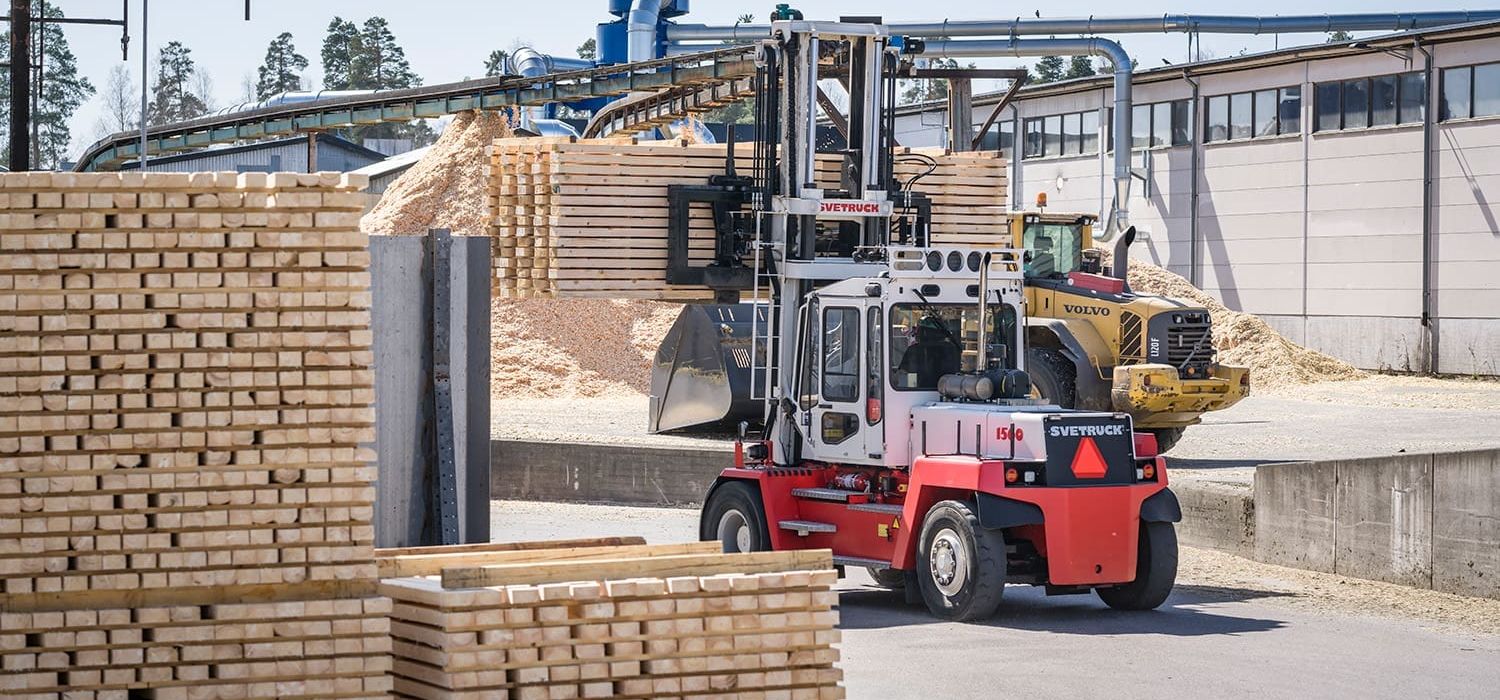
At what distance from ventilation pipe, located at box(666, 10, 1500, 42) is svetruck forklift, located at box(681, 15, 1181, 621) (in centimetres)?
2973

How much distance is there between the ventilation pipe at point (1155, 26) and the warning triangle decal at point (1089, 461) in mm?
31667

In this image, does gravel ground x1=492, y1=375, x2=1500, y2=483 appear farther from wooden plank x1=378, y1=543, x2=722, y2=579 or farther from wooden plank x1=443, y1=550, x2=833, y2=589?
wooden plank x1=443, y1=550, x2=833, y2=589

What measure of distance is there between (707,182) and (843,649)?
14.9ft

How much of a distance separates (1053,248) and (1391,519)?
9508mm

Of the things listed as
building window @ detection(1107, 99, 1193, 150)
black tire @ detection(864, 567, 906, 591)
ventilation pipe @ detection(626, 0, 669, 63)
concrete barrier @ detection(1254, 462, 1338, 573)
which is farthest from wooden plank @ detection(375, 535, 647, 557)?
building window @ detection(1107, 99, 1193, 150)

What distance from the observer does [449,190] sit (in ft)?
112

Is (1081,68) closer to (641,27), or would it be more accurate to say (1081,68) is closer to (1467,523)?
(641,27)

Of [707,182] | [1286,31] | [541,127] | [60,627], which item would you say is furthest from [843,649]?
[1286,31]

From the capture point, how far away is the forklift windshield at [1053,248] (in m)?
22.4

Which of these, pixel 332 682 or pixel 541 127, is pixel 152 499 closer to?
pixel 332 682

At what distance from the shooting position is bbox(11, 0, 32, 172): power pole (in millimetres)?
15586

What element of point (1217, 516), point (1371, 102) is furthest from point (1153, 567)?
point (1371, 102)

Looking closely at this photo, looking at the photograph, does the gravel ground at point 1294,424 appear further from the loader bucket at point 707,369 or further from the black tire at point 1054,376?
the black tire at point 1054,376

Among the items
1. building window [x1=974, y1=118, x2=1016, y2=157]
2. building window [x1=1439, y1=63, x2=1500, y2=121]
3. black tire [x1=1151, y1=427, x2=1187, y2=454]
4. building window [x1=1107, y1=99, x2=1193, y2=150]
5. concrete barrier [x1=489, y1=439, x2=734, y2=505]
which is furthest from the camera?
building window [x1=974, y1=118, x2=1016, y2=157]
